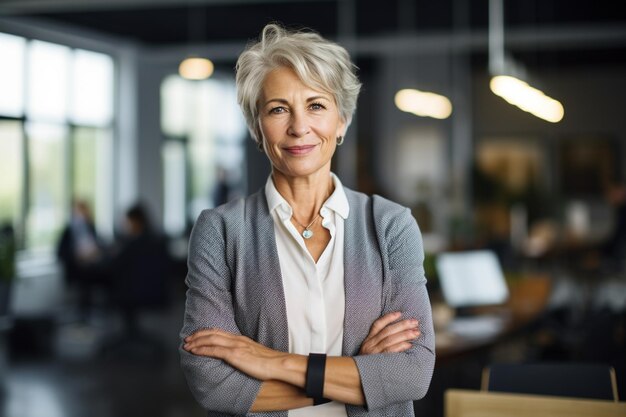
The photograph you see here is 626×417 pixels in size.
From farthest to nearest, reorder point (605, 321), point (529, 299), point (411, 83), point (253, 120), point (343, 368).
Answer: point (411, 83)
point (529, 299)
point (605, 321)
point (253, 120)
point (343, 368)

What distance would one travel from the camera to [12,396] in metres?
7.01

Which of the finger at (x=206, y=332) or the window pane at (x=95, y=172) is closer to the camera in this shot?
the finger at (x=206, y=332)

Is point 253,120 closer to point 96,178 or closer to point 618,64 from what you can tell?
point 96,178

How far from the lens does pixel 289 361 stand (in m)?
1.88

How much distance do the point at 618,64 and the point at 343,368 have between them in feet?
47.6

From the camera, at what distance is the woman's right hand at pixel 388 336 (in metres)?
1.92

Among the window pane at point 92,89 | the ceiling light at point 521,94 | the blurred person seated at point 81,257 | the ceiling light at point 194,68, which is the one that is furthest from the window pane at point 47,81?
the ceiling light at point 521,94

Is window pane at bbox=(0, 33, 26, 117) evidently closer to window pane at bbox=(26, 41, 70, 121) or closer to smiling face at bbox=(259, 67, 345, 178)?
window pane at bbox=(26, 41, 70, 121)

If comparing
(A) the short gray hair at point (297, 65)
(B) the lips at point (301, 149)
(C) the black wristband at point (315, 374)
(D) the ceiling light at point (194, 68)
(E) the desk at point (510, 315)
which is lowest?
(E) the desk at point (510, 315)

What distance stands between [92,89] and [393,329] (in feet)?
38.7

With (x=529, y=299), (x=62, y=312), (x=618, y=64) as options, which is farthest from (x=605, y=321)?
(x=618, y=64)

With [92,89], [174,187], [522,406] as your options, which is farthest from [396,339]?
[174,187]

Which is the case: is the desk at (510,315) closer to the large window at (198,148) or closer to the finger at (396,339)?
the finger at (396,339)

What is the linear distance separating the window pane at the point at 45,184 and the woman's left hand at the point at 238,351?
9.94m
